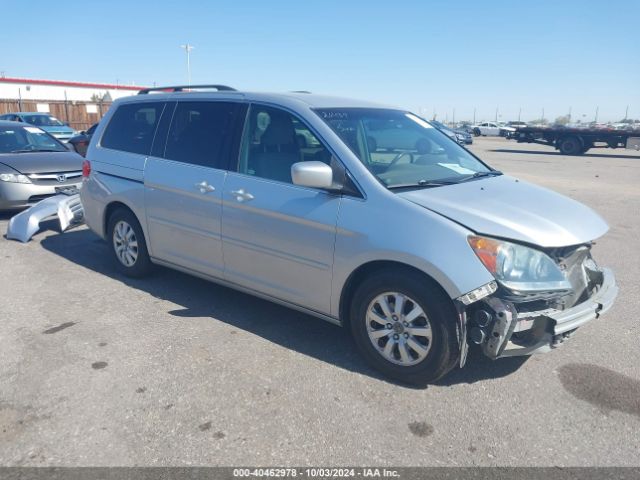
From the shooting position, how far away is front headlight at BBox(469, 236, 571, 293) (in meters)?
3.19

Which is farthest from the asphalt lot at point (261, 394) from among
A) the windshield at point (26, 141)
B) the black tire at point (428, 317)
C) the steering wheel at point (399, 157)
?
the windshield at point (26, 141)

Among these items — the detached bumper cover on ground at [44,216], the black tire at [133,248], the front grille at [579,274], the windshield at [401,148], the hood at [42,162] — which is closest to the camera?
the front grille at [579,274]

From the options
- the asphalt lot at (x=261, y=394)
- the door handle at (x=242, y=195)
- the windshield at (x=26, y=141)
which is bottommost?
the asphalt lot at (x=261, y=394)

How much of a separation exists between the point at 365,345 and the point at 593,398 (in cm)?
149

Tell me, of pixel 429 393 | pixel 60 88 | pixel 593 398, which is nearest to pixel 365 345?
pixel 429 393

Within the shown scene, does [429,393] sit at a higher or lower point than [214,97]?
lower

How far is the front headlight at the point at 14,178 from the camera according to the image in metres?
7.97

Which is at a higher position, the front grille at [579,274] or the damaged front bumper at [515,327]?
the front grille at [579,274]

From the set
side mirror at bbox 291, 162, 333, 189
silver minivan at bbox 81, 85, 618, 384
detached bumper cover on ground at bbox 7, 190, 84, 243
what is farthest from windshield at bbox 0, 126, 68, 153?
side mirror at bbox 291, 162, 333, 189

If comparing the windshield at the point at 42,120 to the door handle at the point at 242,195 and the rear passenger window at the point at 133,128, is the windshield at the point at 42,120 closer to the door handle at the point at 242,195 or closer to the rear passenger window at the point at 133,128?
the rear passenger window at the point at 133,128

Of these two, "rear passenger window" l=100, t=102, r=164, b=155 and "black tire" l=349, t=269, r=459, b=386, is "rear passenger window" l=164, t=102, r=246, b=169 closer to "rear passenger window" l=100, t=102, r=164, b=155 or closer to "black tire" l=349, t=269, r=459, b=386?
"rear passenger window" l=100, t=102, r=164, b=155

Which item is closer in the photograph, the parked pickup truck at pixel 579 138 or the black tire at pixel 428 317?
the black tire at pixel 428 317

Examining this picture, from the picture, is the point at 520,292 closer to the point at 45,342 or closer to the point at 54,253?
the point at 45,342

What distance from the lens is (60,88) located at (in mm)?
46156
